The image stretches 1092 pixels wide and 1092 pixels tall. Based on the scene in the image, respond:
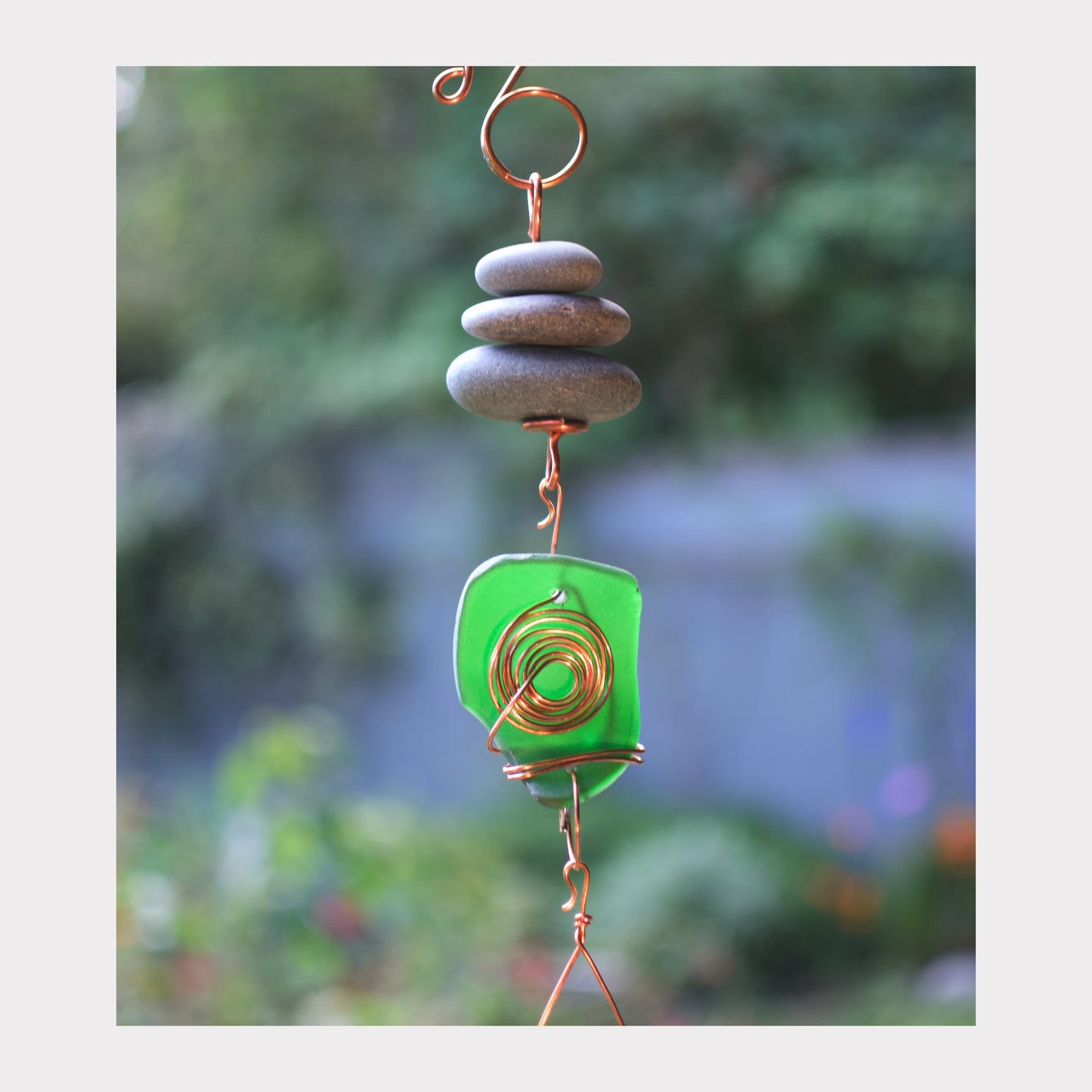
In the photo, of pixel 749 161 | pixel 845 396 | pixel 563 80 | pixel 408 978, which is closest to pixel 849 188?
pixel 749 161

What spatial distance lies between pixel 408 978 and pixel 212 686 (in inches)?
65.0

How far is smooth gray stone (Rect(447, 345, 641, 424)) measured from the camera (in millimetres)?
798

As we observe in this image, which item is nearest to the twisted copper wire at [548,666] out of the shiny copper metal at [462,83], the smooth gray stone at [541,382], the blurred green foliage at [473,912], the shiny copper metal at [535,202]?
the smooth gray stone at [541,382]

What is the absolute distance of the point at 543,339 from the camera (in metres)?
0.80

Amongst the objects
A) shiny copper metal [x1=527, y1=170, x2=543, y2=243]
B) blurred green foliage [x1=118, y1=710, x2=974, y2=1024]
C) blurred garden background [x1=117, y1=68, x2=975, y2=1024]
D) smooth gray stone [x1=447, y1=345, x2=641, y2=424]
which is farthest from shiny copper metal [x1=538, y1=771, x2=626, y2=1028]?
blurred garden background [x1=117, y1=68, x2=975, y2=1024]

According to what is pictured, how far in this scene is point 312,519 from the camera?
148 inches

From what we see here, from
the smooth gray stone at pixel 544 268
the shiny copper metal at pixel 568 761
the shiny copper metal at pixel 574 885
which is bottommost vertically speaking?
the shiny copper metal at pixel 574 885

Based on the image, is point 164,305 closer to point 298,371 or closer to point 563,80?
point 298,371

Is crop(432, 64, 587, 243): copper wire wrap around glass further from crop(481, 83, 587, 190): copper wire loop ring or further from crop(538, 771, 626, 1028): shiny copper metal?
crop(538, 771, 626, 1028): shiny copper metal

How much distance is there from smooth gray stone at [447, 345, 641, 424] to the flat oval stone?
1 centimetres

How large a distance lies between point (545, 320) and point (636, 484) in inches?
111

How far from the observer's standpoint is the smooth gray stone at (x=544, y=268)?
788 millimetres

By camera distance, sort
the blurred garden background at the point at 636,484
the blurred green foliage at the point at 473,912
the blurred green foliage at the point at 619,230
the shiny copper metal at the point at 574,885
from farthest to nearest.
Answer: the blurred green foliage at the point at 619,230, the blurred garden background at the point at 636,484, the blurred green foliage at the point at 473,912, the shiny copper metal at the point at 574,885

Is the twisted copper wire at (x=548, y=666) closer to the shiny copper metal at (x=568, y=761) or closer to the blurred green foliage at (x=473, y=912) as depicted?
the shiny copper metal at (x=568, y=761)
